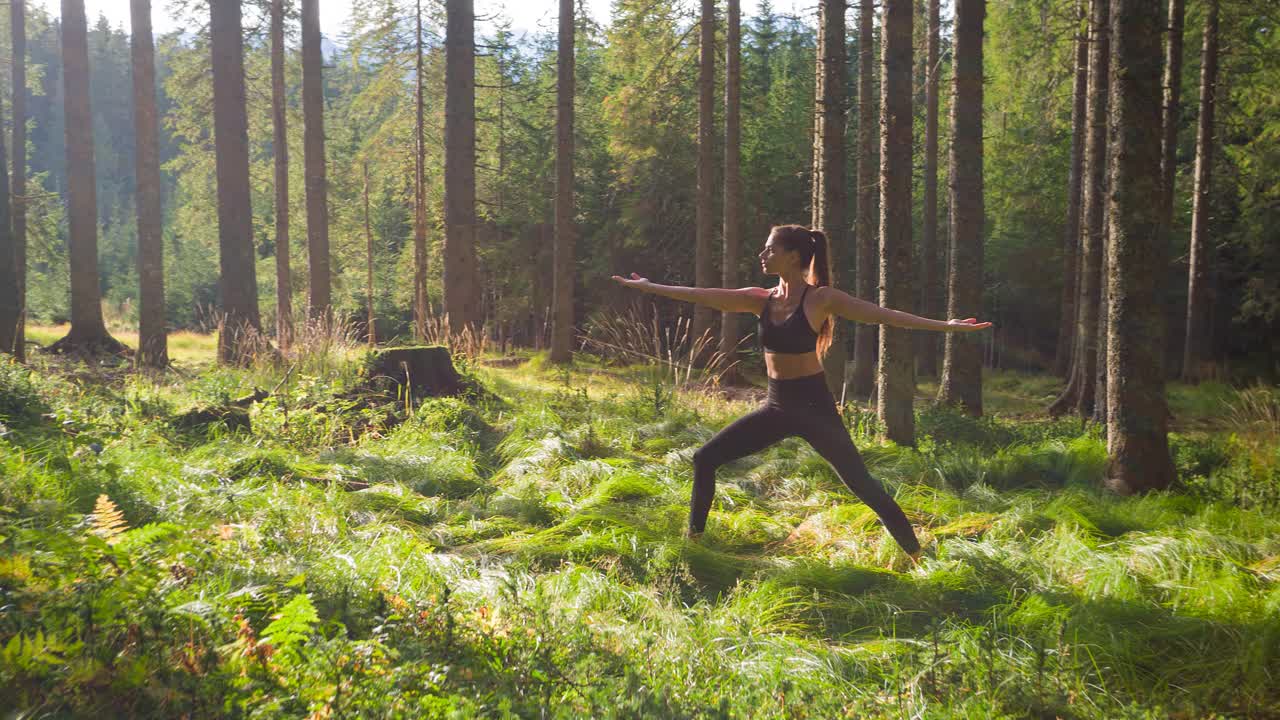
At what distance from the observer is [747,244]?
80.6ft

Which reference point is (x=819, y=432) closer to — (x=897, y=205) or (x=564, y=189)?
(x=897, y=205)

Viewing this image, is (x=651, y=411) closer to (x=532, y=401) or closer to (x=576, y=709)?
(x=532, y=401)

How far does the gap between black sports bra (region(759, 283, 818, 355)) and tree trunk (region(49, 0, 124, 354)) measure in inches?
544

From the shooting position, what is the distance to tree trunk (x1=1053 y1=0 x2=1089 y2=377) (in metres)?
16.2

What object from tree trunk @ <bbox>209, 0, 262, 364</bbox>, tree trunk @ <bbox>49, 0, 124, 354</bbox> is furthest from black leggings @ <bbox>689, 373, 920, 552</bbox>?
tree trunk @ <bbox>49, 0, 124, 354</bbox>

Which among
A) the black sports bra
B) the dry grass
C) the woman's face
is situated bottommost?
the dry grass

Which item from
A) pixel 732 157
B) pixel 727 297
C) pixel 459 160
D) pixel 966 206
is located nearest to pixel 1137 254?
pixel 727 297

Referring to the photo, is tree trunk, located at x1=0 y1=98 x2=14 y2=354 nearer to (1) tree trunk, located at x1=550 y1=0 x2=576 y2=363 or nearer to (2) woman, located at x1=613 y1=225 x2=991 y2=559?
(2) woman, located at x1=613 y1=225 x2=991 y2=559

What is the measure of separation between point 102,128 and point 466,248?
74781mm

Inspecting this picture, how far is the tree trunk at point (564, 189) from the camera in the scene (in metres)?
17.3

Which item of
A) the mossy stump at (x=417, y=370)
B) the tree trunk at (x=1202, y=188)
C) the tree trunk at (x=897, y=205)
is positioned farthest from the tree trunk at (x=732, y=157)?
the tree trunk at (x=1202, y=188)

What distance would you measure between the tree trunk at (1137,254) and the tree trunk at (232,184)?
38.7ft

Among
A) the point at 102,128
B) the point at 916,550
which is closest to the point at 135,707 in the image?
the point at 916,550

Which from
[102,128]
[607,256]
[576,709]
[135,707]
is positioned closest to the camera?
[135,707]
